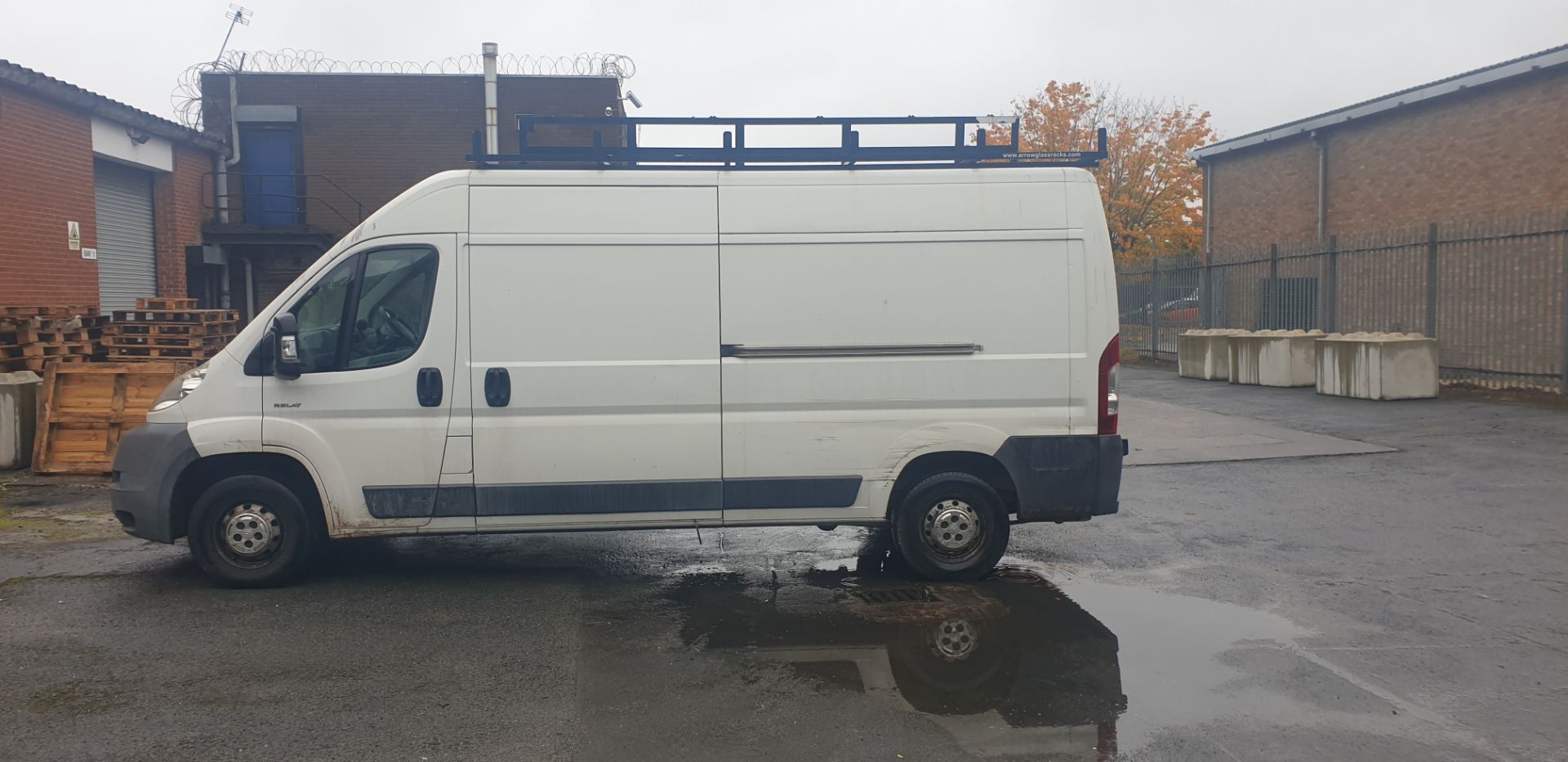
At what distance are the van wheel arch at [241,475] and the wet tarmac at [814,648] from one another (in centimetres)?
50

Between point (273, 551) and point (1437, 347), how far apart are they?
46.6ft

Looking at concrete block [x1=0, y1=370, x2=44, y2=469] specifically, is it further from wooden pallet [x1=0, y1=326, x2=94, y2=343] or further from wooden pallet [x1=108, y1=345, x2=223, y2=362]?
wooden pallet [x1=108, y1=345, x2=223, y2=362]

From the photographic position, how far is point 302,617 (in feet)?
20.1

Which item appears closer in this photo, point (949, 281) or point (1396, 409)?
point (949, 281)

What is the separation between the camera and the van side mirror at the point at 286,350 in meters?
6.45

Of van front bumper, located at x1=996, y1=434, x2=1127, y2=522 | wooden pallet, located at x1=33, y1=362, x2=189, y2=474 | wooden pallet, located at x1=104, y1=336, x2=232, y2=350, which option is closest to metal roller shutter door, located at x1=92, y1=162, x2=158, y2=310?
wooden pallet, located at x1=104, y1=336, x2=232, y2=350

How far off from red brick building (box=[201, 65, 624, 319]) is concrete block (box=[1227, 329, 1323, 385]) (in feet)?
50.4

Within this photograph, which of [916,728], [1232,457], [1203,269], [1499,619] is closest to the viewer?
[916,728]

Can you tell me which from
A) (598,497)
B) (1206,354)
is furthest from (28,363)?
(1206,354)

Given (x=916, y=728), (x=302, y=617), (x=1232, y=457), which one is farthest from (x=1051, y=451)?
(x=1232, y=457)

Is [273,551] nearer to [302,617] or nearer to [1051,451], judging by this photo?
[302,617]

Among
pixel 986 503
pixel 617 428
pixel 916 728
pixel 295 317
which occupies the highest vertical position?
pixel 295 317

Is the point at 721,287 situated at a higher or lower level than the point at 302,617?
higher

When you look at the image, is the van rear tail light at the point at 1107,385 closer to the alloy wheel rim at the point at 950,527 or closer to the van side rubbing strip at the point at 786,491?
the alloy wheel rim at the point at 950,527
